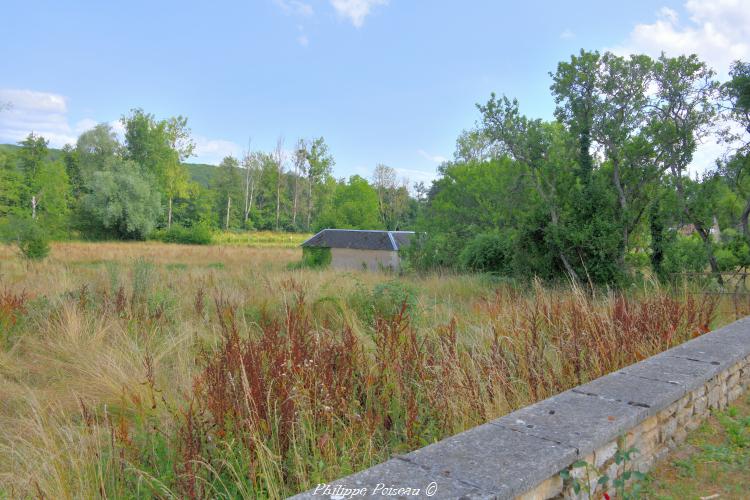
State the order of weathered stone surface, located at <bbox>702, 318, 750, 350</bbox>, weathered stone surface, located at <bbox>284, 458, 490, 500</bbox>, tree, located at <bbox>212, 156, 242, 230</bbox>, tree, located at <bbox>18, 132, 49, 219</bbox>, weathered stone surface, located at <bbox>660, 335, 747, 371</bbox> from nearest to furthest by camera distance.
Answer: weathered stone surface, located at <bbox>284, 458, 490, 500</bbox> → weathered stone surface, located at <bbox>660, 335, 747, 371</bbox> → weathered stone surface, located at <bbox>702, 318, 750, 350</bbox> → tree, located at <bbox>18, 132, 49, 219</bbox> → tree, located at <bbox>212, 156, 242, 230</bbox>

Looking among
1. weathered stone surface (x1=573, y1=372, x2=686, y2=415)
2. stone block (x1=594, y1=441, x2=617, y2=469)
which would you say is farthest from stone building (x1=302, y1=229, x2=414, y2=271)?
stone block (x1=594, y1=441, x2=617, y2=469)

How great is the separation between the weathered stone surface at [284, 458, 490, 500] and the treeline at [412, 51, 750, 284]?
8758 mm

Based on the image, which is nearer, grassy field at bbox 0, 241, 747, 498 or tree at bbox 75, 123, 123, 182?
grassy field at bbox 0, 241, 747, 498

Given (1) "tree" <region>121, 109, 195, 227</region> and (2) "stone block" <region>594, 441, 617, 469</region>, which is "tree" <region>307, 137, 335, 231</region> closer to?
(1) "tree" <region>121, 109, 195, 227</region>

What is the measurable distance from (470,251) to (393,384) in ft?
43.8

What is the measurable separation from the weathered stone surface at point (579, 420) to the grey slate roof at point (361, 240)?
23.4m

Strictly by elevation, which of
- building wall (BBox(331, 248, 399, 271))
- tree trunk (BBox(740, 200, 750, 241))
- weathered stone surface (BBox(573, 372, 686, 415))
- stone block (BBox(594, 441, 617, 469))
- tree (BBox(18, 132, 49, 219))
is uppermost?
tree (BBox(18, 132, 49, 219))

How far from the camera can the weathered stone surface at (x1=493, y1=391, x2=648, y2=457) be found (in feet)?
7.06

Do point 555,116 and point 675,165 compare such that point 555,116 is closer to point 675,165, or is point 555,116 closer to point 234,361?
point 675,165

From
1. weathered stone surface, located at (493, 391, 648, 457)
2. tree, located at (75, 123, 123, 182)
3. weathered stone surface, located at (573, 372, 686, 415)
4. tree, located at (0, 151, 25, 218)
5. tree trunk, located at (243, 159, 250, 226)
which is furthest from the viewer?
tree trunk, located at (243, 159, 250, 226)

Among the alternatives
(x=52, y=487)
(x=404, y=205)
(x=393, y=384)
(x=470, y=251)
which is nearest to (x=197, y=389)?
(x=52, y=487)

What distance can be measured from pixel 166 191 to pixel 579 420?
51.4 meters

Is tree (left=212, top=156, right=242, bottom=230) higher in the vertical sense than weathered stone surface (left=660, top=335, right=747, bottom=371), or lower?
higher

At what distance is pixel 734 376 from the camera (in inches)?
150
